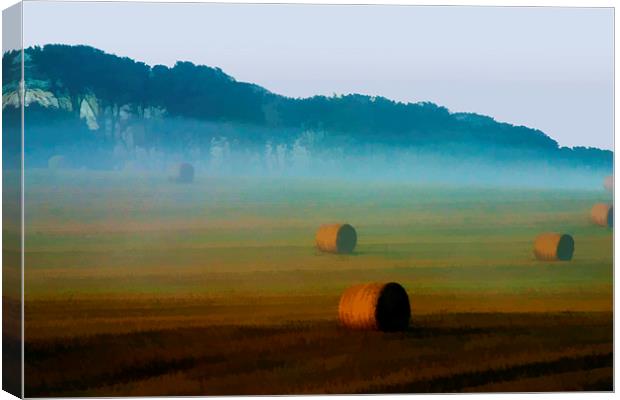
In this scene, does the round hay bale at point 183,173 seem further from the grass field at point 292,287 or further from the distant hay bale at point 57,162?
the distant hay bale at point 57,162

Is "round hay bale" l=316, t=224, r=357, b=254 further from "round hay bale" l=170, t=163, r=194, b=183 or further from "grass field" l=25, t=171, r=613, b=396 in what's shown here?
"round hay bale" l=170, t=163, r=194, b=183

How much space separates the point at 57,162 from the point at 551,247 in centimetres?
361

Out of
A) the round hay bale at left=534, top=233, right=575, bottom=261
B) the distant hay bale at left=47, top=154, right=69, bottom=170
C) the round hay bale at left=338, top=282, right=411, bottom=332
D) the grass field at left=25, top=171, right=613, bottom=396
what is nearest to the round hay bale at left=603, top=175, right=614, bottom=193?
the grass field at left=25, top=171, right=613, bottom=396

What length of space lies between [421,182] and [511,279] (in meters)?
0.96

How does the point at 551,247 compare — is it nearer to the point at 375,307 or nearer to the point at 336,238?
the point at 375,307

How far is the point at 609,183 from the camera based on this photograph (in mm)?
13117

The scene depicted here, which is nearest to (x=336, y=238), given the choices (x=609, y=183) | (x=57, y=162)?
(x=57, y=162)

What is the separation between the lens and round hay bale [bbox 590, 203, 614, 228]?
1304 cm

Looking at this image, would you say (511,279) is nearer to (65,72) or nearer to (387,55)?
(387,55)

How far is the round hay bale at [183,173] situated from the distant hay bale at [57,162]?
0.75 metres

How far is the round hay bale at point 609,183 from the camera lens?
516 inches

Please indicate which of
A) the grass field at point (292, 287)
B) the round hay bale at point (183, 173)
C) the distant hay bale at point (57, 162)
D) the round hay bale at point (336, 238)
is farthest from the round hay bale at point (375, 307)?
the distant hay bale at point (57, 162)

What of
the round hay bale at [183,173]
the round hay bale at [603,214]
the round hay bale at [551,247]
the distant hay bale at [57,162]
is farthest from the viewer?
the round hay bale at [603,214]

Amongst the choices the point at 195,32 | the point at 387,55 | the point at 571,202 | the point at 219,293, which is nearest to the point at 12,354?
the point at 219,293
